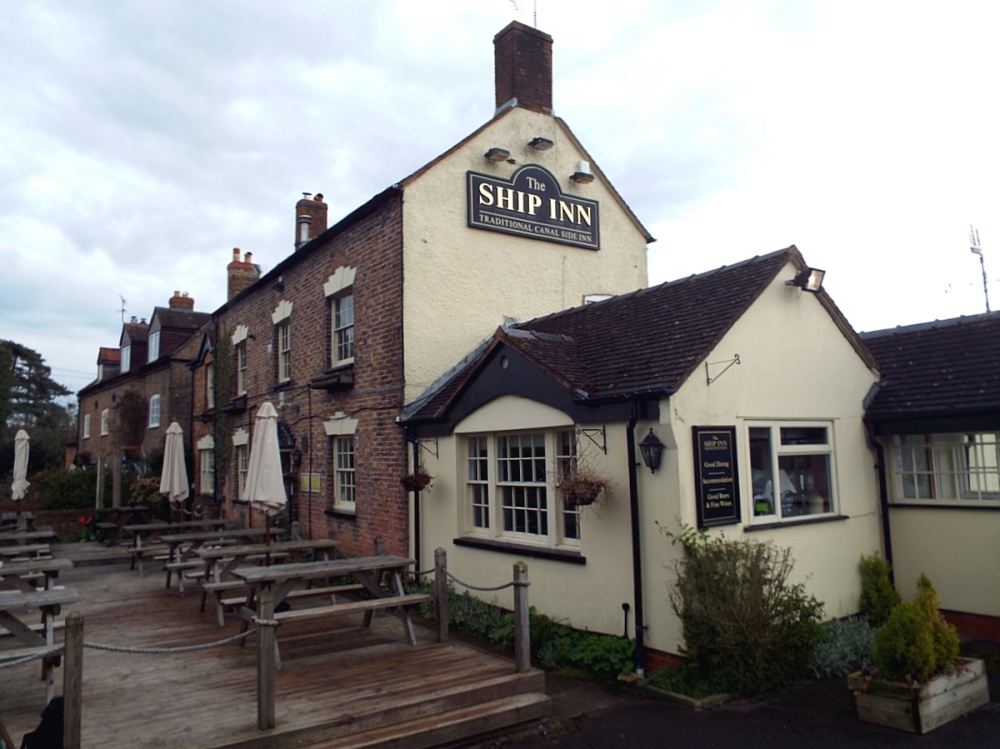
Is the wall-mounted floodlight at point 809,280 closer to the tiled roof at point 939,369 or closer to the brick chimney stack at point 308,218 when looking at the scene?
the tiled roof at point 939,369

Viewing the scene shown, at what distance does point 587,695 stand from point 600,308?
558 cm

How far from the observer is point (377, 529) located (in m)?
12.7

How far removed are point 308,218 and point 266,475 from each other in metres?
10.5

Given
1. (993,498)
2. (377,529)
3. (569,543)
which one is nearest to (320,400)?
(377,529)

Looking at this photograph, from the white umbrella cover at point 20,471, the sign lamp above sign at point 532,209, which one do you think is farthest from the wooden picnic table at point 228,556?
the white umbrella cover at point 20,471

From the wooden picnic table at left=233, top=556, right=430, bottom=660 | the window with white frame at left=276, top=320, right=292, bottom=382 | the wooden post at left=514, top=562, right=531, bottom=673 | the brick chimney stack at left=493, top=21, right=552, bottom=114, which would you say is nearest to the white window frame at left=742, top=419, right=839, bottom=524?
the wooden post at left=514, top=562, right=531, bottom=673

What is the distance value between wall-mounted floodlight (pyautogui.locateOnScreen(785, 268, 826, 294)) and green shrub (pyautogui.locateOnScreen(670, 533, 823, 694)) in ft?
11.3

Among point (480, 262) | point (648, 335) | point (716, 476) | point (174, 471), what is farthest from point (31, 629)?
point (174, 471)

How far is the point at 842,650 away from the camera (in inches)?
307

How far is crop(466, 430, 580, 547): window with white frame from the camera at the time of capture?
911cm

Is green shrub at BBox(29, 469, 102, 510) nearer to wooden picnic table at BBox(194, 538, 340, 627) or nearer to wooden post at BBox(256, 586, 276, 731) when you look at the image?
wooden picnic table at BBox(194, 538, 340, 627)

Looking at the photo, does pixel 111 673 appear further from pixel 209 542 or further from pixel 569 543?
pixel 209 542

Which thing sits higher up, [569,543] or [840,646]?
[569,543]

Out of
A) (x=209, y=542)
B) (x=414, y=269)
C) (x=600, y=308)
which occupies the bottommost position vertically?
(x=209, y=542)
